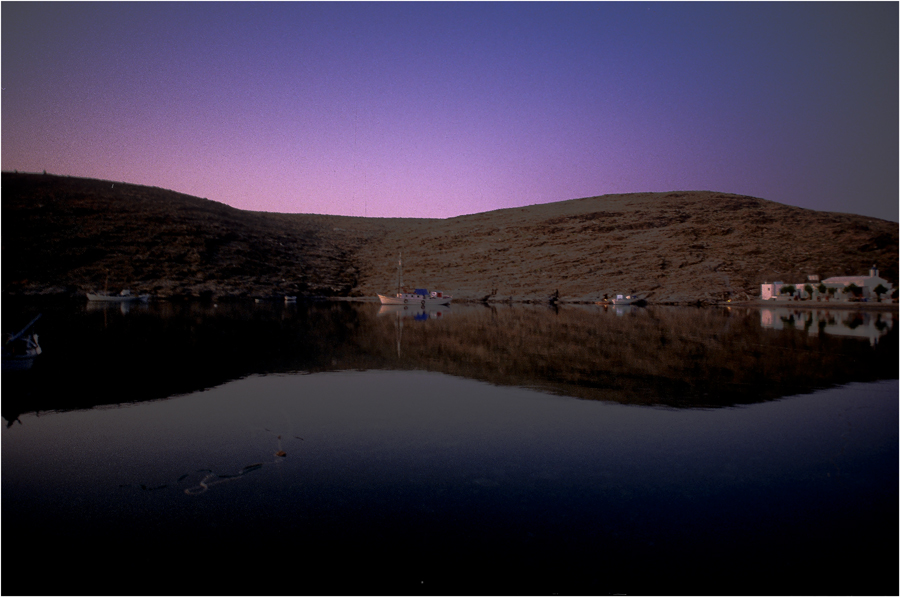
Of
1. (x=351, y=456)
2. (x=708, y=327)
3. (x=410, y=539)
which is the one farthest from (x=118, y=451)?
(x=708, y=327)

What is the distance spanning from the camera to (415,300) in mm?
76062

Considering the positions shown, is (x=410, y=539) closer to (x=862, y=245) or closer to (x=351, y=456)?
(x=351, y=456)

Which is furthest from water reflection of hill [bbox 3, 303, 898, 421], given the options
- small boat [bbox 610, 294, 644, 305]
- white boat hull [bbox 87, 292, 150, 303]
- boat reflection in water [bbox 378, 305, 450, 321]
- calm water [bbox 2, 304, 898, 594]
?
small boat [bbox 610, 294, 644, 305]

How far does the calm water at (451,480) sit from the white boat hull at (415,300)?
53154 mm

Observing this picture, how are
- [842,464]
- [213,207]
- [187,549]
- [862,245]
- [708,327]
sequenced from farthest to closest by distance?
[213,207] < [862,245] < [708,327] < [842,464] < [187,549]

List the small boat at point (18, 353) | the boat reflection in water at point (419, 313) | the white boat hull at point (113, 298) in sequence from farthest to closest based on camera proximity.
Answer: the white boat hull at point (113, 298) < the boat reflection in water at point (419, 313) < the small boat at point (18, 353)

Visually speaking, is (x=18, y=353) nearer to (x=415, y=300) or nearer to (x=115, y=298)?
(x=415, y=300)

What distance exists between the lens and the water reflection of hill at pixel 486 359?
15789mm

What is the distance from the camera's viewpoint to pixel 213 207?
424 feet

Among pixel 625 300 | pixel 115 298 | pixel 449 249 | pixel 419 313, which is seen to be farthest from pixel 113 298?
pixel 449 249

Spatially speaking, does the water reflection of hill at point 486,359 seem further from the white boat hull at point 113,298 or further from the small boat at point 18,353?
the white boat hull at point 113,298

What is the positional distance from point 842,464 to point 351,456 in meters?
8.62

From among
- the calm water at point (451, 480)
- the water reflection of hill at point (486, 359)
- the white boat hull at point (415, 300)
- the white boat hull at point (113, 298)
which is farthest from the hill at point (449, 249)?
the calm water at point (451, 480)

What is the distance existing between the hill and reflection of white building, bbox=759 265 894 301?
3.64m
